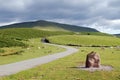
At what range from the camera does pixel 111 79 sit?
2916 centimetres

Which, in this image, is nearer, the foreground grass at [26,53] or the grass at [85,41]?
the foreground grass at [26,53]

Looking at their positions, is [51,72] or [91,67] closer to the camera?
[51,72]

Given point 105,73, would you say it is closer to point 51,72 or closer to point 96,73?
point 96,73

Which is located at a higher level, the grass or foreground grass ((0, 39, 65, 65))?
the grass

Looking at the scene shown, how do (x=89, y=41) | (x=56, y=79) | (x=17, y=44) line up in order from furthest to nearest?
(x=89, y=41) < (x=17, y=44) < (x=56, y=79)

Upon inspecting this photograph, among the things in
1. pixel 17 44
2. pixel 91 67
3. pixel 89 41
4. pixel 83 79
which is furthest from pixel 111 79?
pixel 89 41

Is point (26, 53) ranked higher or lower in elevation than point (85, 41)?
lower

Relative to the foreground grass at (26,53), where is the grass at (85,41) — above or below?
above

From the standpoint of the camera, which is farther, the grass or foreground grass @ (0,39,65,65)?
the grass

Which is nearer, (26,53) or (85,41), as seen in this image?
(26,53)

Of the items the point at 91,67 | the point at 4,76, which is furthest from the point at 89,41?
the point at 4,76

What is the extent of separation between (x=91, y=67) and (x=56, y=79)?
914cm

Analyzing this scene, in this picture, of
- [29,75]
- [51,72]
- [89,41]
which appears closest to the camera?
[29,75]

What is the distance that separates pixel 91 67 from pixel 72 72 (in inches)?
180
